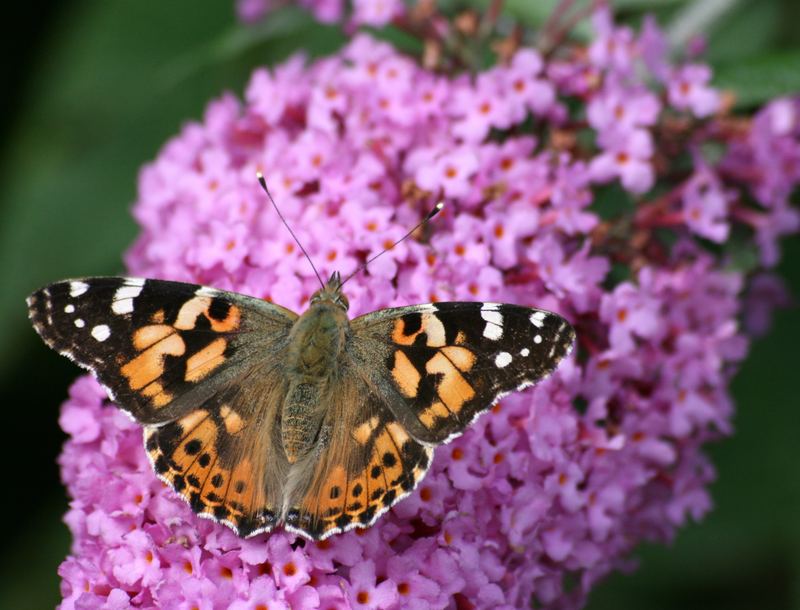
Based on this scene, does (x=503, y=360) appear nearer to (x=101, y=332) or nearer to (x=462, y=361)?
(x=462, y=361)

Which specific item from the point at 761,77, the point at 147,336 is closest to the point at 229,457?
the point at 147,336

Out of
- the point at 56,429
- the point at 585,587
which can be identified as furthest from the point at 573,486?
the point at 56,429

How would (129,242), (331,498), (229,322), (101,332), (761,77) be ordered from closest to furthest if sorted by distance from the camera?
(331,498) → (101,332) → (229,322) → (761,77) → (129,242)

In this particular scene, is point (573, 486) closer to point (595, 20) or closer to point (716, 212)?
point (716, 212)

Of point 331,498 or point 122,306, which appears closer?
point 331,498

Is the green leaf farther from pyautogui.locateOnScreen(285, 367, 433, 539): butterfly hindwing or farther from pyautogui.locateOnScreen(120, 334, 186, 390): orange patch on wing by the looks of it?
pyautogui.locateOnScreen(120, 334, 186, 390): orange patch on wing

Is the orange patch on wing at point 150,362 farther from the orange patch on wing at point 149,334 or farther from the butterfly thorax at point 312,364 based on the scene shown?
the butterfly thorax at point 312,364
